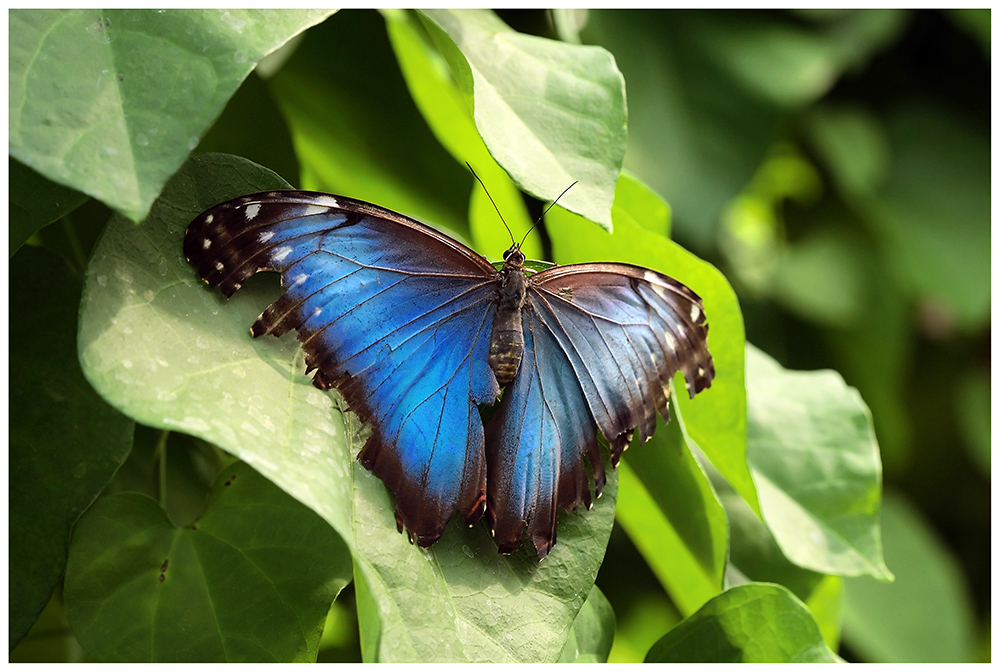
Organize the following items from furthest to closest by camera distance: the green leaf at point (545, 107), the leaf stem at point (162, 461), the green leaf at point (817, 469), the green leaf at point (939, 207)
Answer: the green leaf at point (939, 207)
the green leaf at point (817, 469)
the leaf stem at point (162, 461)
the green leaf at point (545, 107)

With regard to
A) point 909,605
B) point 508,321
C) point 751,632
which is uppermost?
point 508,321

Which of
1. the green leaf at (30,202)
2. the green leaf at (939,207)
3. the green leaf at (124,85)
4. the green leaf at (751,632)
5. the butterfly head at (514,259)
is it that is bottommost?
the green leaf at (939,207)

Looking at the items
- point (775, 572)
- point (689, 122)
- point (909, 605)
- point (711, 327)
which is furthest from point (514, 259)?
point (909, 605)

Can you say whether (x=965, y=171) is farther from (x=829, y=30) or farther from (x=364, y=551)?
(x=364, y=551)

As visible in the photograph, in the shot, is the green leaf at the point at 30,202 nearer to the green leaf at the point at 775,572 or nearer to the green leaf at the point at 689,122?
the green leaf at the point at 775,572

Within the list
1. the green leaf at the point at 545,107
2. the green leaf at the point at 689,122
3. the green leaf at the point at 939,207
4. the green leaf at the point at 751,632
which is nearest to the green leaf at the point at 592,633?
the green leaf at the point at 751,632

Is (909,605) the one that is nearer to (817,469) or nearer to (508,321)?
(817,469)

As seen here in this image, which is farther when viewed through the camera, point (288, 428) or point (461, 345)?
point (461, 345)
